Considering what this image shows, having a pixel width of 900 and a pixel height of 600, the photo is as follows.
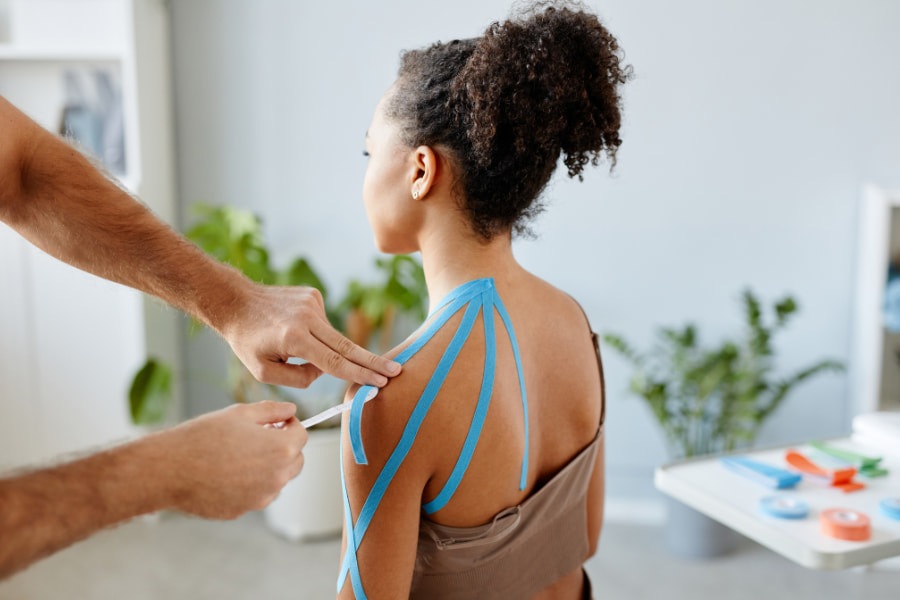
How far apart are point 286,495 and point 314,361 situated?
6.86 ft

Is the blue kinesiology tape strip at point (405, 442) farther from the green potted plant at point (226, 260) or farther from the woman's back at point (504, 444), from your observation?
the green potted plant at point (226, 260)

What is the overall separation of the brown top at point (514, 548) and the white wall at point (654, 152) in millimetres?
1799

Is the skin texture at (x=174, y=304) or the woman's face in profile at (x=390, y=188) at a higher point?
the woman's face in profile at (x=390, y=188)

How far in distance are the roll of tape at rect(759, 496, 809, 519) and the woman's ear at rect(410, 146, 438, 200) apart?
0.84 metres

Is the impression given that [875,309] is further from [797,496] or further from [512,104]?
[512,104]

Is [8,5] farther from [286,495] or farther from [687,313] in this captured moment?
[687,313]

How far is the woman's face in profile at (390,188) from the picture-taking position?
101 centimetres

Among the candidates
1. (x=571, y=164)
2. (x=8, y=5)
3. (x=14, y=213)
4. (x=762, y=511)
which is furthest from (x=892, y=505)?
(x=8, y=5)

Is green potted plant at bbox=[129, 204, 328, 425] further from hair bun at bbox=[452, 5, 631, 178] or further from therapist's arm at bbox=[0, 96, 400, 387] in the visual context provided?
hair bun at bbox=[452, 5, 631, 178]

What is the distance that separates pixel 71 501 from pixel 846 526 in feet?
3.73

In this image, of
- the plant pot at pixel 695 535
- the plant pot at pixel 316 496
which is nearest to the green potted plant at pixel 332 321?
the plant pot at pixel 316 496

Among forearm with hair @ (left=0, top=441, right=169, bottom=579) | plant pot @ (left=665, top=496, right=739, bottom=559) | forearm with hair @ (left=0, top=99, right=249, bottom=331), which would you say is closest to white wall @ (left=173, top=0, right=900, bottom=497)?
plant pot @ (left=665, top=496, right=739, bottom=559)

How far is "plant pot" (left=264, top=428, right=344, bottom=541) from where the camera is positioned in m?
2.81

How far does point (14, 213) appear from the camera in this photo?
118 centimetres
